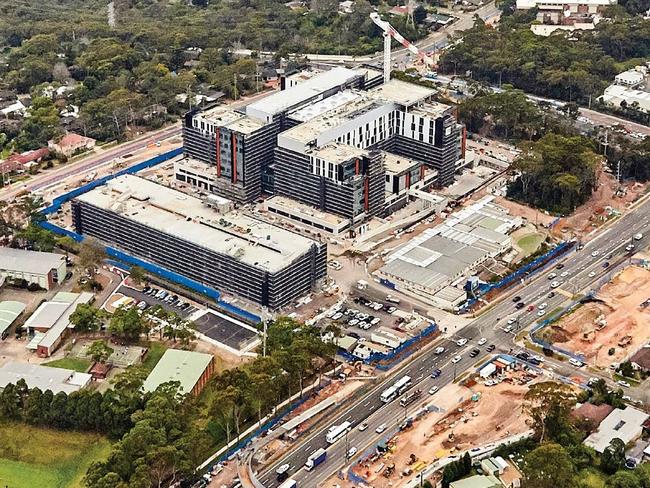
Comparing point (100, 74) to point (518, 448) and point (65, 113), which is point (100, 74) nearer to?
point (65, 113)

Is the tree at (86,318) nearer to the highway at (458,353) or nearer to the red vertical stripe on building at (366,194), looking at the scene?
the highway at (458,353)

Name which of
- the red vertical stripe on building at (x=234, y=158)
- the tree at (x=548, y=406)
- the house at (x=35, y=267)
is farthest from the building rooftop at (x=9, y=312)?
the tree at (x=548, y=406)

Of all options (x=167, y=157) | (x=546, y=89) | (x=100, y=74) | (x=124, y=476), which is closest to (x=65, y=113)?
(x=100, y=74)

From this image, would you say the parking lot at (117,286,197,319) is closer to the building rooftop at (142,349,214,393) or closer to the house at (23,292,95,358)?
the house at (23,292,95,358)

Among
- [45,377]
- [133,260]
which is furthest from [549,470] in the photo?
[133,260]

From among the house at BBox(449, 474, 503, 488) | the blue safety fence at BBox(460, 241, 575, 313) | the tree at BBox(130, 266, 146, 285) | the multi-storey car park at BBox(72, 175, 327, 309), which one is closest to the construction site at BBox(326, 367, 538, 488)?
the house at BBox(449, 474, 503, 488)
